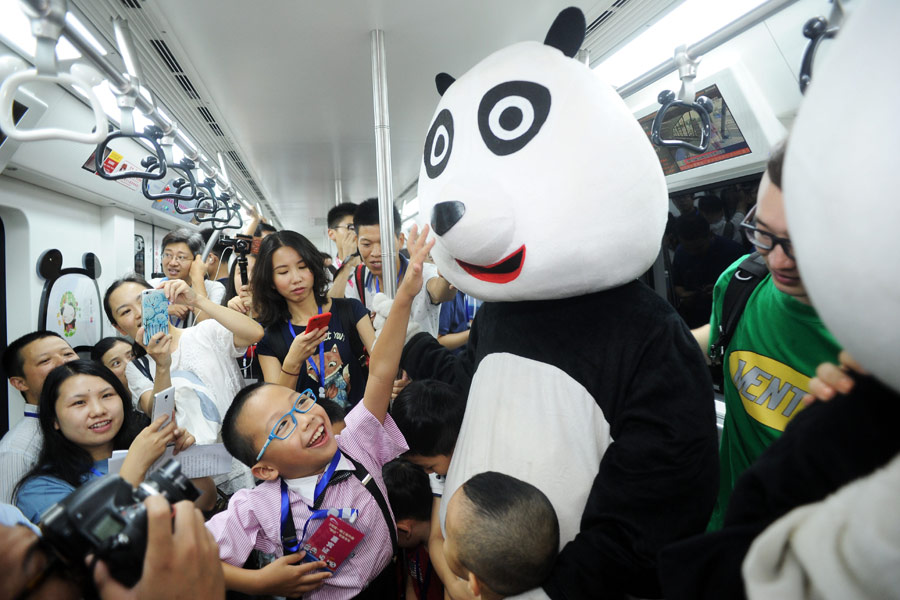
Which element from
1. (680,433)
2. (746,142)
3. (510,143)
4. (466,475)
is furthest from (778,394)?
(746,142)

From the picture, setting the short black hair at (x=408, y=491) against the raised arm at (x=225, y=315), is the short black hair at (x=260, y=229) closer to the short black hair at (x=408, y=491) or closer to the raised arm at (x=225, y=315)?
the raised arm at (x=225, y=315)

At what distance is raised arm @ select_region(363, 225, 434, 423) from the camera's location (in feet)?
4.99

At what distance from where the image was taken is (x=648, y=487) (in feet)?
3.43

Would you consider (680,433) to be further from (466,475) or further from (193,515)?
(193,515)

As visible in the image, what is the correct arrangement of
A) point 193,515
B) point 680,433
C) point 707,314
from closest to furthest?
1. point 193,515
2. point 680,433
3. point 707,314

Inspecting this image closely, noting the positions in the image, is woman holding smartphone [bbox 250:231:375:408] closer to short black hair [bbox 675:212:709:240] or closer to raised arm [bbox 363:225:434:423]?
raised arm [bbox 363:225:434:423]

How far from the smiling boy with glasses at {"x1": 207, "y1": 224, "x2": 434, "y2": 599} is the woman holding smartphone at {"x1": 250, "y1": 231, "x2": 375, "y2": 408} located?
0.73 meters

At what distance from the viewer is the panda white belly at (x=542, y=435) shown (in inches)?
44.9

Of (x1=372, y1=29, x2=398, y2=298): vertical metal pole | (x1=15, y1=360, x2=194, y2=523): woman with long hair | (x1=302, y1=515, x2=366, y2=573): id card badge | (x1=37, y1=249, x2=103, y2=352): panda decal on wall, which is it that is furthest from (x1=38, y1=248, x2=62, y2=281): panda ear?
(x1=302, y1=515, x2=366, y2=573): id card badge

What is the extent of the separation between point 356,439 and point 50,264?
14.1 ft

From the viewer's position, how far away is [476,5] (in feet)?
8.25

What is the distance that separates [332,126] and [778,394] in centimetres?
429

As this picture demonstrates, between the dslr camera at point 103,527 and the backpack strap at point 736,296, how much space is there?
1673mm

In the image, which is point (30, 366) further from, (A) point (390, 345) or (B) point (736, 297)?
(B) point (736, 297)
